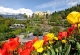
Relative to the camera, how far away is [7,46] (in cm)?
123

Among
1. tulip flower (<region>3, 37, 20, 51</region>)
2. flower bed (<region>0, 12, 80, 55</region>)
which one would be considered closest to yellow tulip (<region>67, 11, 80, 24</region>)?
flower bed (<region>0, 12, 80, 55</region>)

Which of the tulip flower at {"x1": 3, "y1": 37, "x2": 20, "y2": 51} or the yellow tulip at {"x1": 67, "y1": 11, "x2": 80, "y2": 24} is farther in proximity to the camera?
the yellow tulip at {"x1": 67, "y1": 11, "x2": 80, "y2": 24}

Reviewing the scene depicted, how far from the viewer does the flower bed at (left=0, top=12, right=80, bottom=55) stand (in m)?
1.22

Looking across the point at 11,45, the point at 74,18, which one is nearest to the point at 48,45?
the point at 74,18

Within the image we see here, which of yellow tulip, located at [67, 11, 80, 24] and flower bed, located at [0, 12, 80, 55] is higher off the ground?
yellow tulip, located at [67, 11, 80, 24]

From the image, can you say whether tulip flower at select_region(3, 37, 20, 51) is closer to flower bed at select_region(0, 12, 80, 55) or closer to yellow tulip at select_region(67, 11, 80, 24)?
flower bed at select_region(0, 12, 80, 55)

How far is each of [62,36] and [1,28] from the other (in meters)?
33.6

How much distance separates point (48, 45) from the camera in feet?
5.65

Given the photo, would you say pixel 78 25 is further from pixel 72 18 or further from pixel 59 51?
pixel 59 51

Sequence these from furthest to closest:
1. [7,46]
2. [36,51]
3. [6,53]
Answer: [36,51]
[7,46]
[6,53]

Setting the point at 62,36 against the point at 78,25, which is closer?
the point at 78,25

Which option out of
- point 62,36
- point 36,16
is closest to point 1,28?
point 36,16

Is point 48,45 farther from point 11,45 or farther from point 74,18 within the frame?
point 11,45

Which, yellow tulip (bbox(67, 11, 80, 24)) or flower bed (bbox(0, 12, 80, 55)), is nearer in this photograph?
flower bed (bbox(0, 12, 80, 55))
